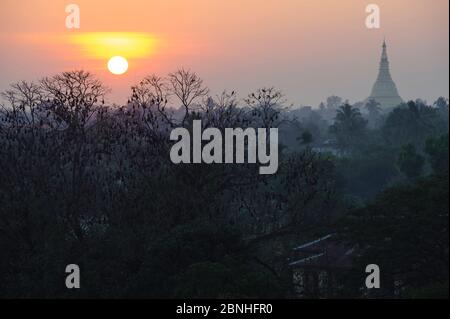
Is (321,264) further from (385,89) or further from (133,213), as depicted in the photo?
(385,89)

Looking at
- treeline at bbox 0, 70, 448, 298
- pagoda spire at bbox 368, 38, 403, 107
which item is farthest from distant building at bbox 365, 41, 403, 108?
treeline at bbox 0, 70, 448, 298

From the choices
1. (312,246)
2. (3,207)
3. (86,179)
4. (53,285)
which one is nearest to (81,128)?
(86,179)

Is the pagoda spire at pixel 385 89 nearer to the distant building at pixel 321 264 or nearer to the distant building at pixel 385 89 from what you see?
the distant building at pixel 385 89

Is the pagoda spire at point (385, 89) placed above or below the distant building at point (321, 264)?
above

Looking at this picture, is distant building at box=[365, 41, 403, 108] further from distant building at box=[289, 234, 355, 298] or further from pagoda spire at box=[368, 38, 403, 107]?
distant building at box=[289, 234, 355, 298]

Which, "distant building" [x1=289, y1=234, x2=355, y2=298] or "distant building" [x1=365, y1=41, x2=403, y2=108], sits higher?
"distant building" [x1=365, y1=41, x2=403, y2=108]

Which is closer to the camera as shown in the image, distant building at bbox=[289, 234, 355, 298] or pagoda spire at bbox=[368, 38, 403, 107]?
distant building at bbox=[289, 234, 355, 298]

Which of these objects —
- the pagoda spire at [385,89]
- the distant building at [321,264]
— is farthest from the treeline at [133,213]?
the pagoda spire at [385,89]

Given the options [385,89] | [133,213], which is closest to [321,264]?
[133,213]

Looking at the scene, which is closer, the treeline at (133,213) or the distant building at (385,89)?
the treeline at (133,213)

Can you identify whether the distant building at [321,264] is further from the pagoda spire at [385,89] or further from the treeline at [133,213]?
the pagoda spire at [385,89]

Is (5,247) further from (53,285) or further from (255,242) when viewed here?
(255,242)

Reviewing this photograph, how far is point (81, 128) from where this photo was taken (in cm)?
2870

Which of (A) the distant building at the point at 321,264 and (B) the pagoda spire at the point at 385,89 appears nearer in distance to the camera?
(A) the distant building at the point at 321,264
